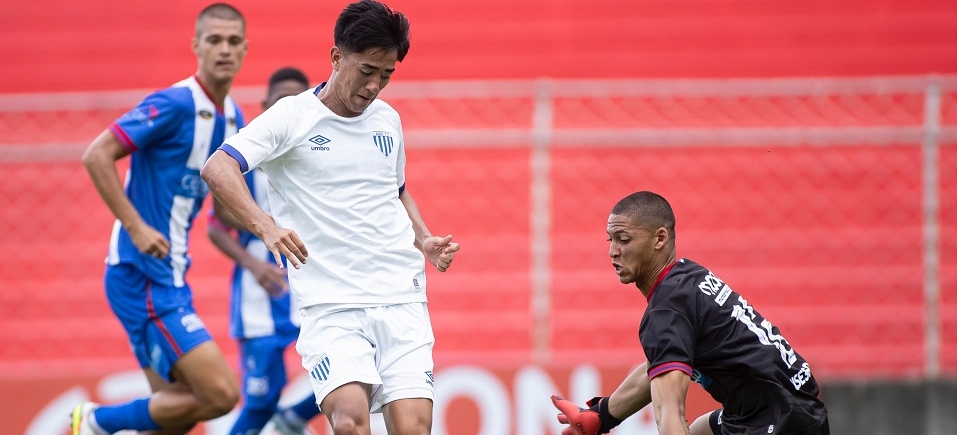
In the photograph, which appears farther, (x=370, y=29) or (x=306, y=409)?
(x=306, y=409)

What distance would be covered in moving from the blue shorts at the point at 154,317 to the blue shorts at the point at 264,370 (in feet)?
3.21

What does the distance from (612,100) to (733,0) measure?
1.71 meters

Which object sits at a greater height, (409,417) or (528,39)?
(528,39)

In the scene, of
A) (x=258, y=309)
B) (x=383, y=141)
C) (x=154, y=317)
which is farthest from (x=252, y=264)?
(x=383, y=141)

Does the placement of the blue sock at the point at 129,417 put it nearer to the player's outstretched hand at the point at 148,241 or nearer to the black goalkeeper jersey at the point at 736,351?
the player's outstretched hand at the point at 148,241

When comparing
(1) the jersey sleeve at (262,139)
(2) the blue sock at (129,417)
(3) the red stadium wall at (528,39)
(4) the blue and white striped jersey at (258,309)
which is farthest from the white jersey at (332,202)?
(3) the red stadium wall at (528,39)

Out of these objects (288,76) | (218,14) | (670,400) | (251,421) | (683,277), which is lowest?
(251,421)

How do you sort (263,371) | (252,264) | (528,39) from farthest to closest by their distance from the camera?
(528,39), (263,371), (252,264)

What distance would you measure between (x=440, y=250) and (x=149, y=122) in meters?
1.86

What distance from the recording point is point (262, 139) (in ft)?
15.3

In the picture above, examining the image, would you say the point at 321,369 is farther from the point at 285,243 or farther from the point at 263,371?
the point at 263,371

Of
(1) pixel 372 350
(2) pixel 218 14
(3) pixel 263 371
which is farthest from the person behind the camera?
(3) pixel 263 371

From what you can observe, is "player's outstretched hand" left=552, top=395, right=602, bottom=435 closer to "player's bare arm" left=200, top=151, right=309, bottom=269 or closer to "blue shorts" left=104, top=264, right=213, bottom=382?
"player's bare arm" left=200, top=151, right=309, bottom=269

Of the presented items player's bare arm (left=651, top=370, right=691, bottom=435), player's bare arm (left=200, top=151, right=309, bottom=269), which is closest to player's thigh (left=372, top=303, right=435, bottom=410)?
player's bare arm (left=200, top=151, right=309, bottom=269)
